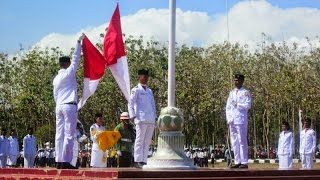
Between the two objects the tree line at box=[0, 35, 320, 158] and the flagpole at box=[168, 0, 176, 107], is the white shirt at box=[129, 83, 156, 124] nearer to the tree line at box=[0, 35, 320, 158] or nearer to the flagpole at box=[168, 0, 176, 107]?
the flagpole at box=[168, 0, 176, 107]

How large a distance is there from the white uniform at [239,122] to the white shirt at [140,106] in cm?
165

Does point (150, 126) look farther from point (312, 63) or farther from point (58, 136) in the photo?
point (312, 63)

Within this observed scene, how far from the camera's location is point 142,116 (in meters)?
13.2

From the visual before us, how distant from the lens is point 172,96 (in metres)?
12.0

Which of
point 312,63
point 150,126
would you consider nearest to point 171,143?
point 150,126

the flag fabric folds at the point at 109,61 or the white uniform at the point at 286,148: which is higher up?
the flag fabric folds at the point at 109,61

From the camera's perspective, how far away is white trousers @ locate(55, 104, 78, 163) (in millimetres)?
11289

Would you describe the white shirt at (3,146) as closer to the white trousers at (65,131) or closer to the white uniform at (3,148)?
the white uniform at (3,148)

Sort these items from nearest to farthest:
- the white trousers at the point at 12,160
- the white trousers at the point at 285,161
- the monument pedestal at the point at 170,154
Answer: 1. the monument pedestal at the point at 170,154
2. the white trousers at the point at 285,161
3. the white trousers at the point at 12,160

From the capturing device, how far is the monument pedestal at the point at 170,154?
1123 centimetres

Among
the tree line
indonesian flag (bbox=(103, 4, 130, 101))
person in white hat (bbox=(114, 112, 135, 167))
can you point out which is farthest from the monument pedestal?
the tree line

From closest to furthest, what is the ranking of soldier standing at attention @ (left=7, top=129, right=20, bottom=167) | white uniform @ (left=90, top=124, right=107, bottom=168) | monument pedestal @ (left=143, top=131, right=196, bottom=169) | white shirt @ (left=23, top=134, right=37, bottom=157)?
monument pedestal @ (left=143, top=131, right=196, bottom=169) → white uniform @ (left=90, top=124, right=107, bottom=168) → white shirt @ (left=23, top=134, right=37, bottom=157) → soldier standing at attention @ (left=7, top=129, right=20, bottom=167)

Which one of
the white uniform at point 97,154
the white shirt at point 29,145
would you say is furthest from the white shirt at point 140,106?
the white shirt at point 29,145

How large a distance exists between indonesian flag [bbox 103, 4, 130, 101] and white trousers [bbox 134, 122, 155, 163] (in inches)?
44.4
